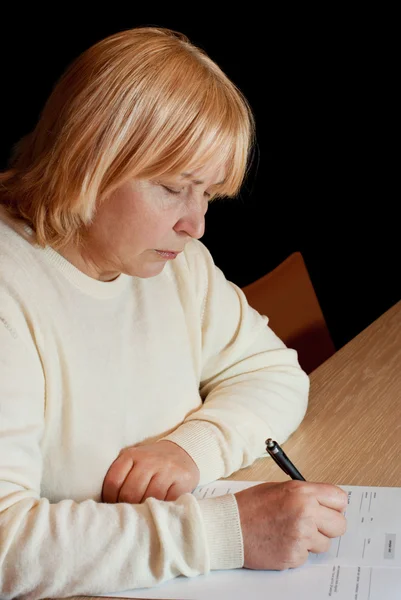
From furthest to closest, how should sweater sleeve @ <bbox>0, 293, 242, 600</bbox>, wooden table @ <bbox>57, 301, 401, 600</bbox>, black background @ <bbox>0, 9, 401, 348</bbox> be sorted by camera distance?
black background @ <bbox>0, 9, 401, 348</bbox>, wooden table @ <bbox>57, 301, 401, 600</bbox>, sweater sleeve @ <bbox>0, 293, 242, 600</bbox>

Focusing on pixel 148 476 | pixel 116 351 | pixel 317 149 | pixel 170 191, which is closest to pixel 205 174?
pixel 170 191

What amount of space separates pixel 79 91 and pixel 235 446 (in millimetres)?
550

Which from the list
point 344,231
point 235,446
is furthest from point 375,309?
point 235,446

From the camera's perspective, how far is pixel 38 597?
1.11m

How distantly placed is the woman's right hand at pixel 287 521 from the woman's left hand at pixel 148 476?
0.15 metres

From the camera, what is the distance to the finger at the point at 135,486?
133cm

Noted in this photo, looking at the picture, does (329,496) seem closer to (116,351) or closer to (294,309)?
(116,351)

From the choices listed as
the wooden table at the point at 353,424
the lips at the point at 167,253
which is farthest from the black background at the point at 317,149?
the lips at the point at 167,253

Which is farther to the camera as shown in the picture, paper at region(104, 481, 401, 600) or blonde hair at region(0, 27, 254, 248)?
blonde hair at region(0, 27, 254, 248)

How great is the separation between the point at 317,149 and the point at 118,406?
215 cm

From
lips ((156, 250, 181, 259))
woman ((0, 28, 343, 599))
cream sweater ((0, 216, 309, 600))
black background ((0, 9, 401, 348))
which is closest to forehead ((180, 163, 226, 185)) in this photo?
woman ((0, 28, 343, 599))

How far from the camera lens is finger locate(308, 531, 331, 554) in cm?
117

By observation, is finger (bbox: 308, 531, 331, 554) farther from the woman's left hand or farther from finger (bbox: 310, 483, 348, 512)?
the woman's left hand

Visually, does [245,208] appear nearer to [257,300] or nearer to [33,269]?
[257,300]
